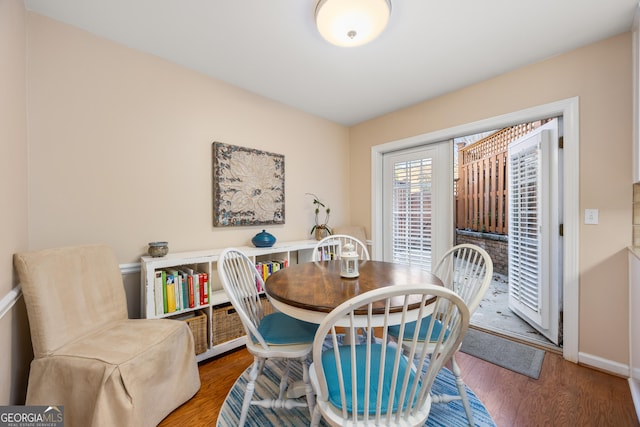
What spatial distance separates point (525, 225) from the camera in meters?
2.59

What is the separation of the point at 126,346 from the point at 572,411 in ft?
8.29

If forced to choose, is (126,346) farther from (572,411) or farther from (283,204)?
(572,411)

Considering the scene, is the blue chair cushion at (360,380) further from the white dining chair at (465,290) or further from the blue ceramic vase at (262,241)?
the blue ceramic vase at (262,241)

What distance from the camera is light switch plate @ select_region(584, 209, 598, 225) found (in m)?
1.90

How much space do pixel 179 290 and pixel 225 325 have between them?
49cm

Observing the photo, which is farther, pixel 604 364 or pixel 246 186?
pixel 246 186

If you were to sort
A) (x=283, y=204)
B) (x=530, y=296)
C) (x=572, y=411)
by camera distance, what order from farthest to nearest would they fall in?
(x=283, y=204), (x=530, y=296), (x=572, y=411)

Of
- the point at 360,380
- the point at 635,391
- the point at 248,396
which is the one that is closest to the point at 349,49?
the point at 360,380

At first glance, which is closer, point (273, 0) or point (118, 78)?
point (273, 0)

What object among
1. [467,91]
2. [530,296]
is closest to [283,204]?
[467,91]

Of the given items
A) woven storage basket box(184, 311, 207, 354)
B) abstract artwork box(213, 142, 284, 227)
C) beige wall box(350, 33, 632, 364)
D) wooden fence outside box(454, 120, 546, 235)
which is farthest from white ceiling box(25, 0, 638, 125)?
wooden fence outside box(454, 120, 546, 235)

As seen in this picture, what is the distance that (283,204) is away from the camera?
2.91 metres

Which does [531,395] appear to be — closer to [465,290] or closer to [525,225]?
[465,290]

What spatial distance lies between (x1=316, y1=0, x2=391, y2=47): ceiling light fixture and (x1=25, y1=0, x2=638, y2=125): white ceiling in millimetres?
170
